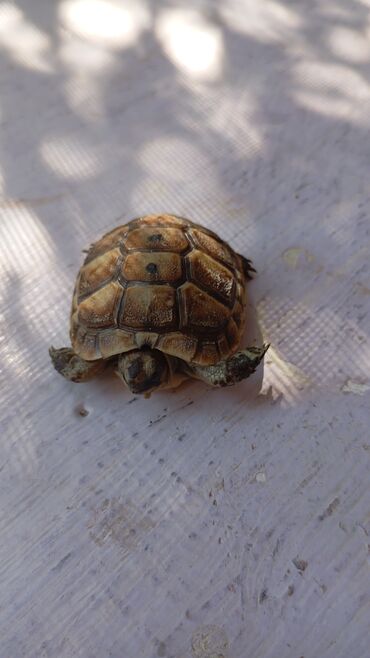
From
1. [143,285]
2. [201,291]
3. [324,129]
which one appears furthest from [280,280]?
[324,129]

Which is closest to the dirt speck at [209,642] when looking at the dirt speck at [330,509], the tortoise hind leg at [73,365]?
the dirt speck at [330,509]

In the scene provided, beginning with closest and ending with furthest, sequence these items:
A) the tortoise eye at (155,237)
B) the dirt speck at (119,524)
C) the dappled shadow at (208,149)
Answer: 1. the dirt speck at (119,524)
2. the tortoise eye at (155,237)
3. the dappled shadow at (208,149)

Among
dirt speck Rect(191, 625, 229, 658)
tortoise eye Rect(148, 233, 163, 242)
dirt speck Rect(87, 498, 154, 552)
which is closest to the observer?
dirt speck Rect(191, 625, 229, 658)

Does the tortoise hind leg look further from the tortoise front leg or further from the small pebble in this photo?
the tortoise front leg

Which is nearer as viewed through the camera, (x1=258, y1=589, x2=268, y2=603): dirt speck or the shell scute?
(x1=258, y1=589, x2=268, y2=603): dirt speck

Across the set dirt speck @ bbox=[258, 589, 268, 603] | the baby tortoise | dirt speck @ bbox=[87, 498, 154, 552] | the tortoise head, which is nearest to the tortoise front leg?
the baby tortoise

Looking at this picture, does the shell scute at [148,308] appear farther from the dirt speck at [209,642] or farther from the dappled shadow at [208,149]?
the dirt speck at [209,642]

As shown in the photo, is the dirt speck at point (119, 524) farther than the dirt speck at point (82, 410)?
No

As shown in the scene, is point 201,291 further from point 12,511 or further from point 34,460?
point 12,511
